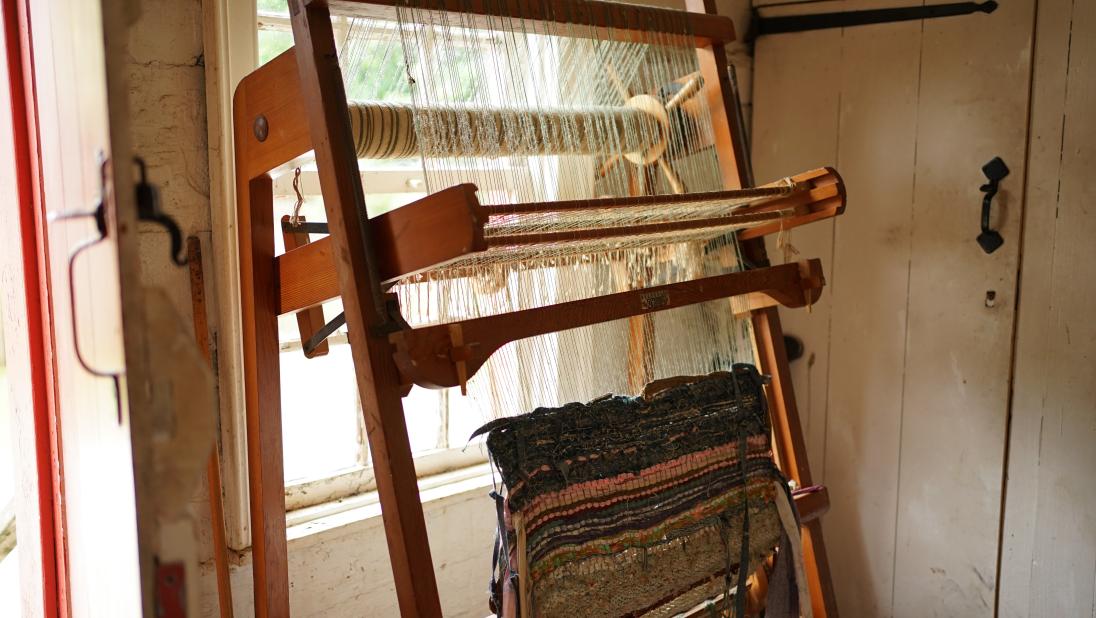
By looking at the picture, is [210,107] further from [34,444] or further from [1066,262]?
[1066,262]

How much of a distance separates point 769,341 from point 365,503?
0.89 meters

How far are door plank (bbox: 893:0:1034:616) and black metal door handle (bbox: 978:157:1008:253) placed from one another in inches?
0.6

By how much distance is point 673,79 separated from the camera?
1.38 metres

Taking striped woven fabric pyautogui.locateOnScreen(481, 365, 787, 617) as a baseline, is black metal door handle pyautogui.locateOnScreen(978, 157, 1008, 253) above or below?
above

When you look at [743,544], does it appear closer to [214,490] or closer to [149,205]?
[214,490]

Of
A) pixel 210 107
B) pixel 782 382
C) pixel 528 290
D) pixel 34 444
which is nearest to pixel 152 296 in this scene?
pixel 34 444

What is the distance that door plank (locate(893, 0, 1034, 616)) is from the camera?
170 centimetres

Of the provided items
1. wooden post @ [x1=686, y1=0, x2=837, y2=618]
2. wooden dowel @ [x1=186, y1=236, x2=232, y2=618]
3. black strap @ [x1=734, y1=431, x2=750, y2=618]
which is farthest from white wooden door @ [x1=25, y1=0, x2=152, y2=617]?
wooden post @ [x1=686, y1=0, x2=837, y2=618]

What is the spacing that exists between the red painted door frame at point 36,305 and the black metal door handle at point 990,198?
1.74 metres

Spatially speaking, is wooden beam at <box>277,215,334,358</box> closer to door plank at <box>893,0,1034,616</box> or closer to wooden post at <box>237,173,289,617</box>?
wooden post at <box>237,173,289,617</box>

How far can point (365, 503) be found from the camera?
1.64 meters

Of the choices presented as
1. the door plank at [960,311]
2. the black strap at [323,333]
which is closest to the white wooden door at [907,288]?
the door plank at [960,311]

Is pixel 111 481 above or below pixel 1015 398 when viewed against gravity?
above

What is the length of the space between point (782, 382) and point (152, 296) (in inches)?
49.7
